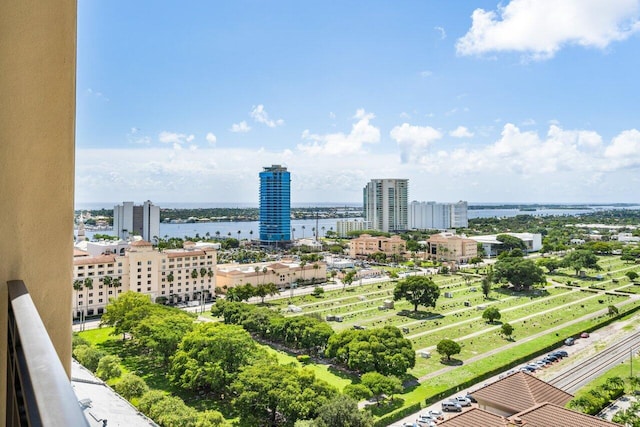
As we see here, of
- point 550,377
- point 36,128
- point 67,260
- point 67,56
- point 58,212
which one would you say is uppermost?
point 67,56

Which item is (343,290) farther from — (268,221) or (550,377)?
(268,221)

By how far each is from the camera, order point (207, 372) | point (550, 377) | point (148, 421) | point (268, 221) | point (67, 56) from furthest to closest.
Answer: point (268, 221)
point (550, 377)
point (207, 372)
point (148, 421)
point (67, 56)

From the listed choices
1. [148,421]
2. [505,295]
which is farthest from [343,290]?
[148,421]

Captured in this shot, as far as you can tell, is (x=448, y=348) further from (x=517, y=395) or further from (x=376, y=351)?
(x=517, y=395)

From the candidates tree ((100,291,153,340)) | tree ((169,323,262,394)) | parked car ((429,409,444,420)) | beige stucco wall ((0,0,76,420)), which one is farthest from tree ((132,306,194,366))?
beige stucco wall ((0,0,76,420))

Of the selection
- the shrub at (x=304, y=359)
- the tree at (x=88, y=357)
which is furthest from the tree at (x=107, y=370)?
the shrub at (x=304, y=359)

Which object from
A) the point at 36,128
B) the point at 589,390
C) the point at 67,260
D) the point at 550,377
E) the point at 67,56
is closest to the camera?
the point at 36,128
